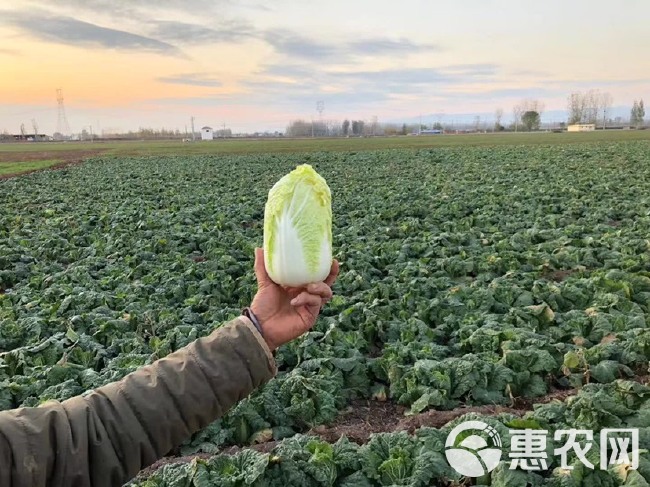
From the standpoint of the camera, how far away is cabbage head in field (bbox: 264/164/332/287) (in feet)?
9.77

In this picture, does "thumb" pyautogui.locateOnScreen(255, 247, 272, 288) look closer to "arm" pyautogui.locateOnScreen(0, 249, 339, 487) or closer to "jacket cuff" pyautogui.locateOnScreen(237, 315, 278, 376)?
"arm" pyautogui.locateOnScreen(0, 249, 339, 487)

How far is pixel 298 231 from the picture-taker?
3.17 m

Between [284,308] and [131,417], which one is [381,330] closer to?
[284,308]

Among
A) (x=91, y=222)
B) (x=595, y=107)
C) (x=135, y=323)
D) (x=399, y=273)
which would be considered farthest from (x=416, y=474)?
(x=595, y=107)

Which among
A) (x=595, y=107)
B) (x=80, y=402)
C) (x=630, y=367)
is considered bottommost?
(x=630, y=367)

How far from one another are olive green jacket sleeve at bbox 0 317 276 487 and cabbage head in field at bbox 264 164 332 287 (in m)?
0.45

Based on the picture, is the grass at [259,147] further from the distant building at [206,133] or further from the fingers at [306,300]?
the distant building at [206,133]

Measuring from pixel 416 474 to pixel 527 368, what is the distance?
103 inches

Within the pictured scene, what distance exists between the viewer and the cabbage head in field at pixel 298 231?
298cm

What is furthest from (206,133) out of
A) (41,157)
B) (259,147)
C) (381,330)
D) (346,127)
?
(381,330)

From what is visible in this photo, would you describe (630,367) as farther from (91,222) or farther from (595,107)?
(595,107)

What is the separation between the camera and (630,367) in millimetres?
6293

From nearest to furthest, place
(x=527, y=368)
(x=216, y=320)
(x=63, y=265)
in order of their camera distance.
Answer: (x=527, y=368)
(x=216, y=320)
(x=63, y=265)

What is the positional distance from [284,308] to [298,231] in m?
0.50
